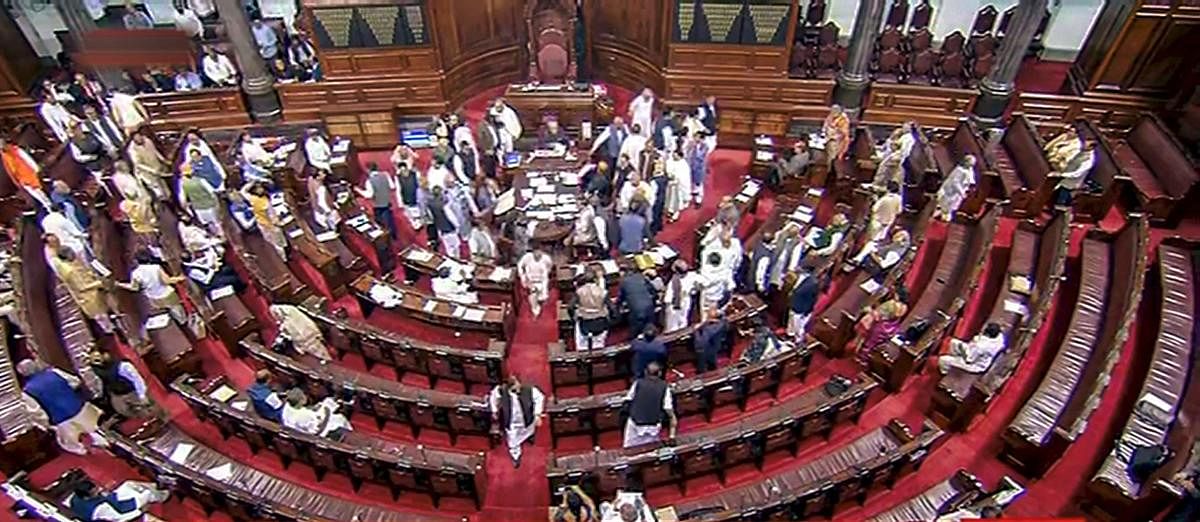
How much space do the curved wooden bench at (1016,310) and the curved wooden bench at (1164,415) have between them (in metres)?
1.33

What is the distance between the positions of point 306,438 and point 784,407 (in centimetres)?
569

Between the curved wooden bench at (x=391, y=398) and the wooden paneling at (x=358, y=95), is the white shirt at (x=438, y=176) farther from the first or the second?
the wooden paneling at (x=358, y=95)

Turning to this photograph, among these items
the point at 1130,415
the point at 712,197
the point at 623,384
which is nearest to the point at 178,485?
the point at 623,384

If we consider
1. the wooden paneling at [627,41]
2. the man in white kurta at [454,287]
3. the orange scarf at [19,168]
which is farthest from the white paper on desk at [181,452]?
the wooden paneling at [627,41]

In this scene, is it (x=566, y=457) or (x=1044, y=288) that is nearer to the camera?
(x=566, y=457)

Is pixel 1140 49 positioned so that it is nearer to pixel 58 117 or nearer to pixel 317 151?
pixel 317 151

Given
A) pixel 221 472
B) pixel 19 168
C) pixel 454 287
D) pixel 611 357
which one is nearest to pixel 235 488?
pixel 221 472

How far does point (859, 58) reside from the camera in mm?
14547

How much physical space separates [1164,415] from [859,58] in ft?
27.6

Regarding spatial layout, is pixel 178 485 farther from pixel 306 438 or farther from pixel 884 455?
pixel 884 455

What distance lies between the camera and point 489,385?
10.2 meters

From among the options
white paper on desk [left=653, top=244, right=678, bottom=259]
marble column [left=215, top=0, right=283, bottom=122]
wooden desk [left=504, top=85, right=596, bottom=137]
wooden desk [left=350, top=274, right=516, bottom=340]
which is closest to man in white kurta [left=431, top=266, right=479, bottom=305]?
wooden desk [left=350, top=274, right=516, bottom=340]

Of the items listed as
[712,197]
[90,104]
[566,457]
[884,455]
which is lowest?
[566,457]

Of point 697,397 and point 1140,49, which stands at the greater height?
point 1140,49
